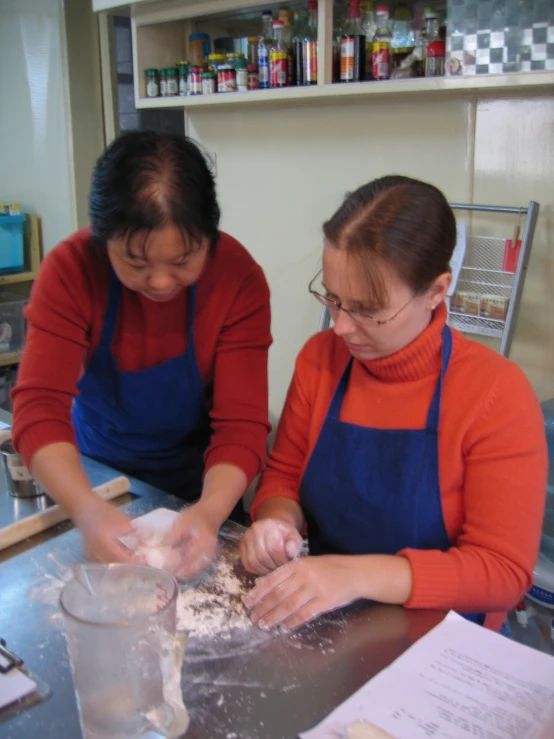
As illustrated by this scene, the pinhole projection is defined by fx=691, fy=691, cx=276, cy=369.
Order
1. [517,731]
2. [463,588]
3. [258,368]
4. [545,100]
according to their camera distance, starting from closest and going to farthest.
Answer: [517,731]
[463,588]
[258,368]
[545,100]

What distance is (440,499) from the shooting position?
3.65 ft

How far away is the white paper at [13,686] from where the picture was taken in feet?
2.63

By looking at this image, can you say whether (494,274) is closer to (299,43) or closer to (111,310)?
(299,43)

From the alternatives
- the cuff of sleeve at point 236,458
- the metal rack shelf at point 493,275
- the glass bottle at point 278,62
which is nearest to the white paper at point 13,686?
the cuff of sleeve at point 236,458

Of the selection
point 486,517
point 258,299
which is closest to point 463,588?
point 486,517

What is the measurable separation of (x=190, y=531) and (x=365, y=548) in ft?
0.99

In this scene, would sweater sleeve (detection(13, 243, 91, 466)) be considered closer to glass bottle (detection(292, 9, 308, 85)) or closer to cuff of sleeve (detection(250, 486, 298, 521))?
cuff of sleeve (detection(250, 486, 298, 521))

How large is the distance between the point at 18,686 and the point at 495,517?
683 mm

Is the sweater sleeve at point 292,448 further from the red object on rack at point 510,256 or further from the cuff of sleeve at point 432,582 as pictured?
the red object on rack at point 510,256

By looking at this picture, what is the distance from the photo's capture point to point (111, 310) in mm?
1293

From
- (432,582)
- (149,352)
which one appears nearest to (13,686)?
(432,582)

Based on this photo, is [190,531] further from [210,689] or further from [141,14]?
[141,14]

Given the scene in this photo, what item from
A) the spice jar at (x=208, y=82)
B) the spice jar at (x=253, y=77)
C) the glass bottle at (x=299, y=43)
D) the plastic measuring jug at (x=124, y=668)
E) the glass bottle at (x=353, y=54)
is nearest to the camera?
the plastic measuring jug at (x=124, y=668)

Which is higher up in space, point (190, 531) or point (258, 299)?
point (258, 299)
